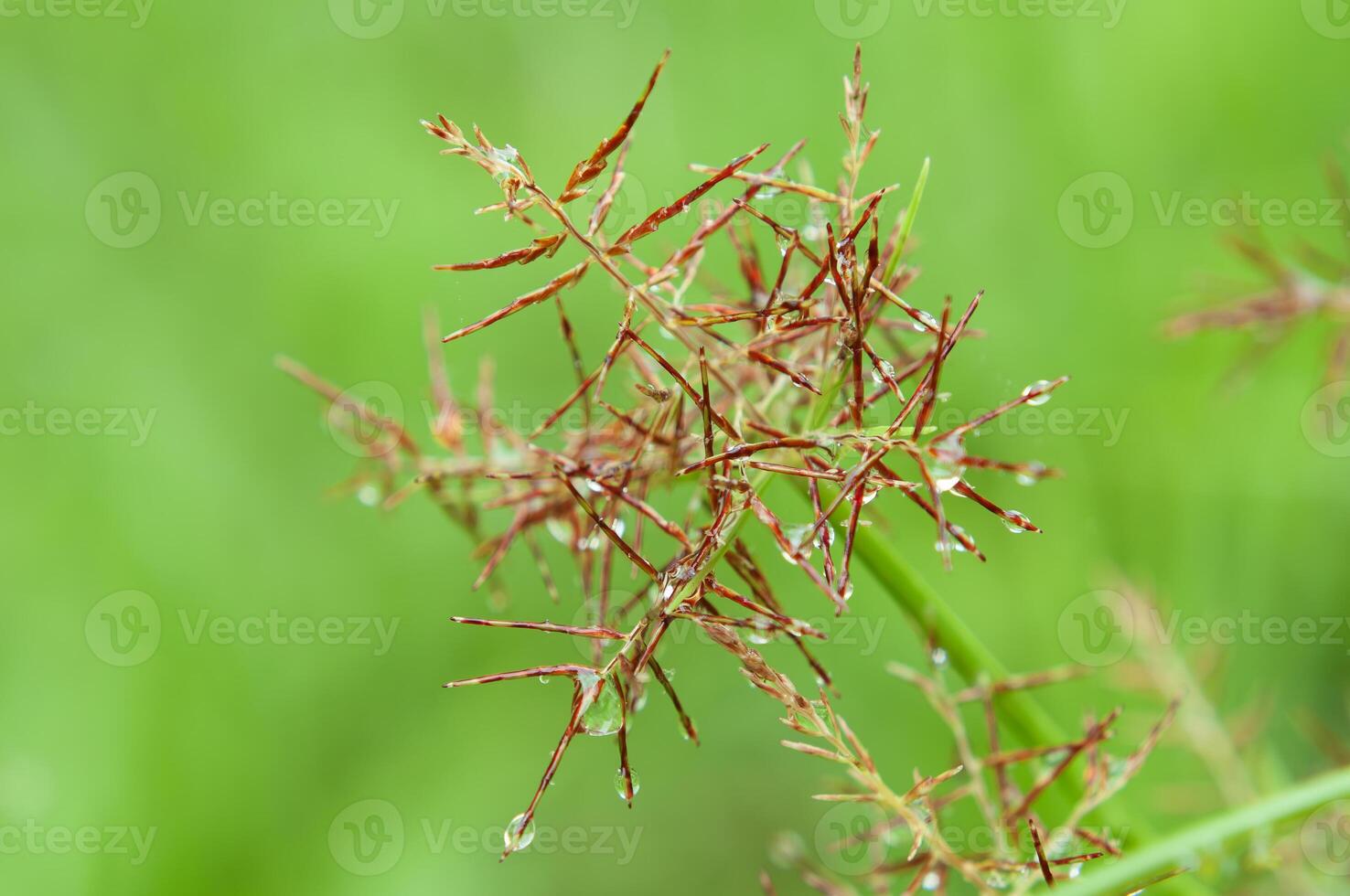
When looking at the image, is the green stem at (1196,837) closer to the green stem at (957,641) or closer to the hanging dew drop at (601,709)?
the green stem at (957,641)

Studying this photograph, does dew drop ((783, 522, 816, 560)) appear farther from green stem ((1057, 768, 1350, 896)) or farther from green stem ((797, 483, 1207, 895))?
green stem ((1057, 768, 1350, 896))

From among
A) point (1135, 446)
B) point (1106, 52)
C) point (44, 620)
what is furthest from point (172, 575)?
point (1106, 52)

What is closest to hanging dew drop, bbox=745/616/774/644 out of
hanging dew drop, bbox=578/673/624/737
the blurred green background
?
hanging dew drop, bbox=578/673/624/737

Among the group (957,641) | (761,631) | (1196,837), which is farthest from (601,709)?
(1196,837)

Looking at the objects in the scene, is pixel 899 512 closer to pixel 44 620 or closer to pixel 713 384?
pixel 713 384

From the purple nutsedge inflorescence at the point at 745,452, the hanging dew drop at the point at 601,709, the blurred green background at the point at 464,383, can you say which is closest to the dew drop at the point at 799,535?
the purple nutsedge inflorescence at the point at 745,452
